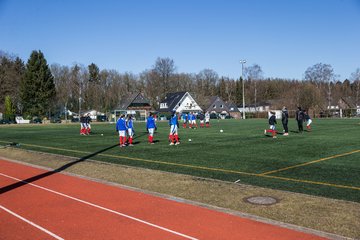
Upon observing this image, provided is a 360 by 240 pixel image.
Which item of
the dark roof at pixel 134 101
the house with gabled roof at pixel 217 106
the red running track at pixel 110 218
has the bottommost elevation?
the red running track at pixel 110 218

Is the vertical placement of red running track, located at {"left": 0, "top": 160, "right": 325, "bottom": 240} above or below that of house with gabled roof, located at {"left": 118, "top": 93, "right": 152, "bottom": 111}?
below

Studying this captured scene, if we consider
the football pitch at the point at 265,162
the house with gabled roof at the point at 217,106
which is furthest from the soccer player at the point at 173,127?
the house with gabled roof at the point at 217,106

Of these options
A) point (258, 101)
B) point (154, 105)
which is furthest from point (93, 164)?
point (258, 101)

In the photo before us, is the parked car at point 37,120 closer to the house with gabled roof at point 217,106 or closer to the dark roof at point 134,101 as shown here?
the dark roof at point 134,101

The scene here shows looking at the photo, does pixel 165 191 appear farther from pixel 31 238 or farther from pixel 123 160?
pixel 123 160

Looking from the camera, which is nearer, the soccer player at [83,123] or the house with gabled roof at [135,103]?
the soccer player at [83,123]

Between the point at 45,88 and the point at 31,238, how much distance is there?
7777 centimetres

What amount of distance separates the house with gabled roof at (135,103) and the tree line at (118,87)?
4.20 m

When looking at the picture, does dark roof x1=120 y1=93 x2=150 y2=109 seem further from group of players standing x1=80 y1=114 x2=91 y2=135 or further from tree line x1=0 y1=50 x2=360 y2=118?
group of players standing x1=80 y1=114 x2=91 y2=135

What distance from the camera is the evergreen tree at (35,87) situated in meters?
78.4

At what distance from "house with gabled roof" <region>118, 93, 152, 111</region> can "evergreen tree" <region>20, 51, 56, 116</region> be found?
22.9 metres

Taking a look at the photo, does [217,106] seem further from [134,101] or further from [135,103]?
[134,101]

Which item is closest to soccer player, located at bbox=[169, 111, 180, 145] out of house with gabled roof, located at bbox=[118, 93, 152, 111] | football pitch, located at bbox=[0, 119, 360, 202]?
football pitch, located at bbox=[0, 119, 360, 202]

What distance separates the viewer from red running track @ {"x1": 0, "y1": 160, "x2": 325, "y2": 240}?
268 inches
